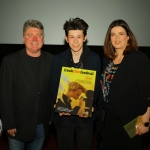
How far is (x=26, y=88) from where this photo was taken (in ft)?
5.77

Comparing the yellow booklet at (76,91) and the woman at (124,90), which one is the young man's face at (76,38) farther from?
the woman at (124,90)

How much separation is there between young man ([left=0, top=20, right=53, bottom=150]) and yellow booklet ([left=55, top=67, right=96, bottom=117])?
223 millimetres

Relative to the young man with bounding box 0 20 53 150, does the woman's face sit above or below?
above

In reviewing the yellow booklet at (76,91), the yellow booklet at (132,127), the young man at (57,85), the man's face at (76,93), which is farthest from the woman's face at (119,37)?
the yellow booklet at (132,127)

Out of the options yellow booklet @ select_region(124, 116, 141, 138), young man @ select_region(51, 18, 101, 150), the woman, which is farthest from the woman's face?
yellow booklet @ select_region(124, 116, 141, 138)

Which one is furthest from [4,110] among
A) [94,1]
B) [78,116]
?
[94,1]

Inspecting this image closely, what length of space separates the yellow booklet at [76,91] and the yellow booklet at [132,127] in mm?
360

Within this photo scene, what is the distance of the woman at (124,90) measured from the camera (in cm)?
159

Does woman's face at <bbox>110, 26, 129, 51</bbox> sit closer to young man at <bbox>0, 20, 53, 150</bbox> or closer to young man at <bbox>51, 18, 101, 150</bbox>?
young man at <bbox>51, 18, 101, 150</bbox>

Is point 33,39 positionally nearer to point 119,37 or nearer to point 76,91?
point 76,91

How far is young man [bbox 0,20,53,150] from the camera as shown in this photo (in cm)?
172

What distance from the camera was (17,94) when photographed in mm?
1776

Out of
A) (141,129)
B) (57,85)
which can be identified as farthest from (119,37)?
(141,129)

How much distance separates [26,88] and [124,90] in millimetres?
932
